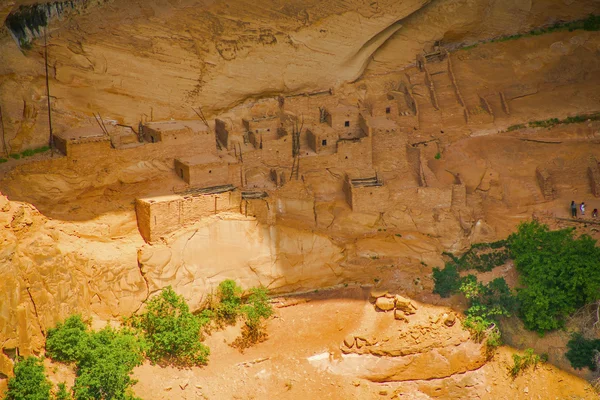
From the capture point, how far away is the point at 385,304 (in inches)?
989

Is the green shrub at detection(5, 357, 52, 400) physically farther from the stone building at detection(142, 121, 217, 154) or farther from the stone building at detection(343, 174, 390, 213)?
the stone building at detection(343, 174, 390, 213)

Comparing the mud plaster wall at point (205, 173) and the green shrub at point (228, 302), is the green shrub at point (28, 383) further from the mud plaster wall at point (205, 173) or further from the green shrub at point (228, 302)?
the mud plaster wall at point (205, 173)

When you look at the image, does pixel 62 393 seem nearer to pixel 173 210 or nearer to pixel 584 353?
pixel 173 210

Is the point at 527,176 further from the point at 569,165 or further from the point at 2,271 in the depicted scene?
the point at 2,271

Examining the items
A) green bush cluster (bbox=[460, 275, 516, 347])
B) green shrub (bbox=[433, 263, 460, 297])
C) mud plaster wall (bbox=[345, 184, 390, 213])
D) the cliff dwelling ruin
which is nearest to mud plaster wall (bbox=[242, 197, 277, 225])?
the cliff dwelling ruin

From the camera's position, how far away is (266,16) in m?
25.3

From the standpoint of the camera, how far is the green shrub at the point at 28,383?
65.6 feet

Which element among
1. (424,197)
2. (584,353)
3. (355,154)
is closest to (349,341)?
(424,197)

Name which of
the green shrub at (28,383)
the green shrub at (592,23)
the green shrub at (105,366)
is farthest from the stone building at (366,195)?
the green shrub at (28,383)

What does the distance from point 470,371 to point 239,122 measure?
27.6ft

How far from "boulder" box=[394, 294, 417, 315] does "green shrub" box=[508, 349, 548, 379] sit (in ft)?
8.65

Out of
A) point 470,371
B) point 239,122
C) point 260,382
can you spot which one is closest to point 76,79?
point 239,122

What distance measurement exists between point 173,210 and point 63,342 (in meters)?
4.23

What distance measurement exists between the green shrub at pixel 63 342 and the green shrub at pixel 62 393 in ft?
2.46
